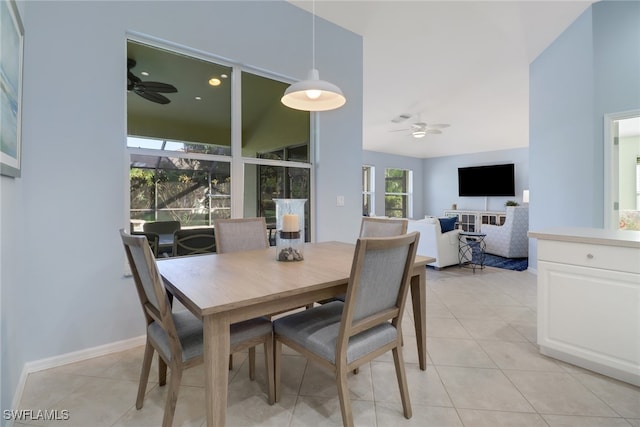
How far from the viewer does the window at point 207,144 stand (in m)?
2.43

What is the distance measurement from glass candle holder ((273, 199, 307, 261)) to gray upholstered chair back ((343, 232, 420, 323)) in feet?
2.06

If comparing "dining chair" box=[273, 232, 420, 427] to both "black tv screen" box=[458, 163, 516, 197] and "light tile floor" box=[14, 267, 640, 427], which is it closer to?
"light tile floor" box=[14, 267, 640, 427]

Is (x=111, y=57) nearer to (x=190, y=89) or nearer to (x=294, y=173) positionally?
(x=190, y=89)

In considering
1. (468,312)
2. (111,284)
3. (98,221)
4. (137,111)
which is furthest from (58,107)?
(468,312)

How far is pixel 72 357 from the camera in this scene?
209 cm

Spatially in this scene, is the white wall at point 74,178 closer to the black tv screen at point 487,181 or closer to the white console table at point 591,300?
the white console table at point 591,300

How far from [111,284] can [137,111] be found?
1336 millimetres

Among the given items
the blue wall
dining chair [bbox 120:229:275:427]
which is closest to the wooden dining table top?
dining chair [bbox 120:229:275:427]

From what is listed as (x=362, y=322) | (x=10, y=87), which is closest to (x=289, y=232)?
(x=362, y=322)

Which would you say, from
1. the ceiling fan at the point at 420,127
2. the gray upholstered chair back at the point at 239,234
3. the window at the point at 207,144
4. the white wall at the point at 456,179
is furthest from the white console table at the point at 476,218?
the gray upholstered chair back at the point at 239,234

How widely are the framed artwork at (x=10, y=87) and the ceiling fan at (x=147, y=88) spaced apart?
0.63 meters

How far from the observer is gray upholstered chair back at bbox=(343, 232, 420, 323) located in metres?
1.25

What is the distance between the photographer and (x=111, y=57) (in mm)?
2203

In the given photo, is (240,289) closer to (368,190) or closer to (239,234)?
(239,234)
